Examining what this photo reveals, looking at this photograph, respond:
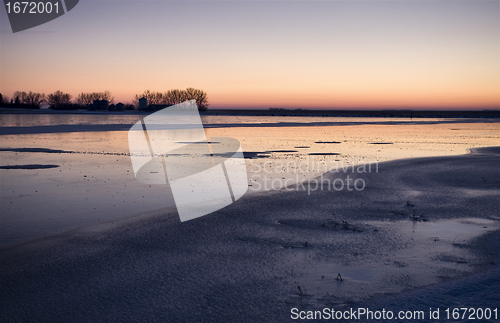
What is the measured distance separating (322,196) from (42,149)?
14318mm

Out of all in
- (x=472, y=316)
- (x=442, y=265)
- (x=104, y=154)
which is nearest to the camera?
(x=472, y=316)

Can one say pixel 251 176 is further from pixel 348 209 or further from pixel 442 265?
pixel 442 265

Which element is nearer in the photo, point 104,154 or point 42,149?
point 104,154

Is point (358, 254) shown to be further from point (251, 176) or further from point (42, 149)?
point (42, 149)

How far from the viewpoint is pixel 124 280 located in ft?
14.4

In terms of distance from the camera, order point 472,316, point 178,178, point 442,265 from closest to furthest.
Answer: point 472,316 → point 442,265 → point 178,178

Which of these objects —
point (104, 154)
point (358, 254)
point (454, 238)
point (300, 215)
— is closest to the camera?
point (358, 254)

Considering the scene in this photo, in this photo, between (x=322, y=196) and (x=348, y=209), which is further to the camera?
(x=322, y=196)

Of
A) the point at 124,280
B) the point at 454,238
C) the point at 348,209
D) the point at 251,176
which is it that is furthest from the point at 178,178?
the point at 454,238

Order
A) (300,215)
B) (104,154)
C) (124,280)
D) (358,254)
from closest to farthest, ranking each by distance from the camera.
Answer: (124,280)
(358,254)
(300,215)
(104,154)

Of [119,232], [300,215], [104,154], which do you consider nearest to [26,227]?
[119,232]

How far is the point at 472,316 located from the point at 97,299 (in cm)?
375

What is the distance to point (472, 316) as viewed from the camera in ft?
11.7

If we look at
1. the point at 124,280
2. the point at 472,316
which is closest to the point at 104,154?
the point at 124,280
